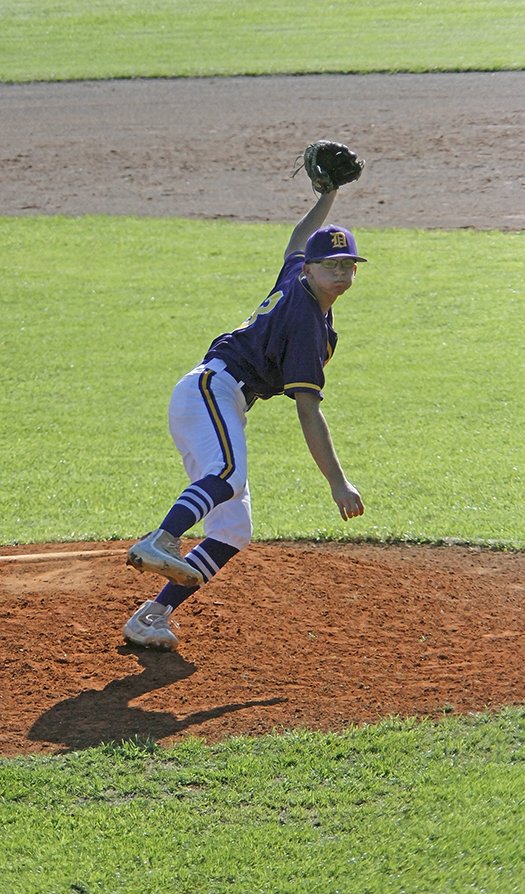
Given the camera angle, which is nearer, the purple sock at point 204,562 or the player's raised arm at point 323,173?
the purple sock at point 204,562

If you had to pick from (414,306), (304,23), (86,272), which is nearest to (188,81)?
(304,23)

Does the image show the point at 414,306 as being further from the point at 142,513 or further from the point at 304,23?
the point at 304,23

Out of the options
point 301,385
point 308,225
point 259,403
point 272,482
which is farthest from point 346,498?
point 259,403

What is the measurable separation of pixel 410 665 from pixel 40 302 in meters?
7.12

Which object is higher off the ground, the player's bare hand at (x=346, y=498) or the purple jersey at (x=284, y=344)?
the purple jersey at (x=284, y=344)

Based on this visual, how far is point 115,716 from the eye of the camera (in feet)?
15.2

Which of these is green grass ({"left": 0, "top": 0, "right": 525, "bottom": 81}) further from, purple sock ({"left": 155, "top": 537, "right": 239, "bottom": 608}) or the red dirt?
purple sock ({"left": 155, "top": 537, "right": 239, "bottom": 608})

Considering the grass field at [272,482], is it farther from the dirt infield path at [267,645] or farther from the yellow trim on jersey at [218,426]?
the yellow trim on jersey at [218,426]

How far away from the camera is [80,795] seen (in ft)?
13.3

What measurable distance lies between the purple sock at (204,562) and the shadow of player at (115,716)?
0.30 meters

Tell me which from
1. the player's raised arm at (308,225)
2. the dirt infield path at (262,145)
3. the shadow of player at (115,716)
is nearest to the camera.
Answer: the shadow of player at (115,716)

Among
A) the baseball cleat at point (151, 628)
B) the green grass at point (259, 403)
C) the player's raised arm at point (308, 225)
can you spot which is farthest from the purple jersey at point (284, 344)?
the green grass at point (259, 403)

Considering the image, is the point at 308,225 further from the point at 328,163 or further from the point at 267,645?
the point at 267,645

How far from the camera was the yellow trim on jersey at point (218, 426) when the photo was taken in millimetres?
4852
